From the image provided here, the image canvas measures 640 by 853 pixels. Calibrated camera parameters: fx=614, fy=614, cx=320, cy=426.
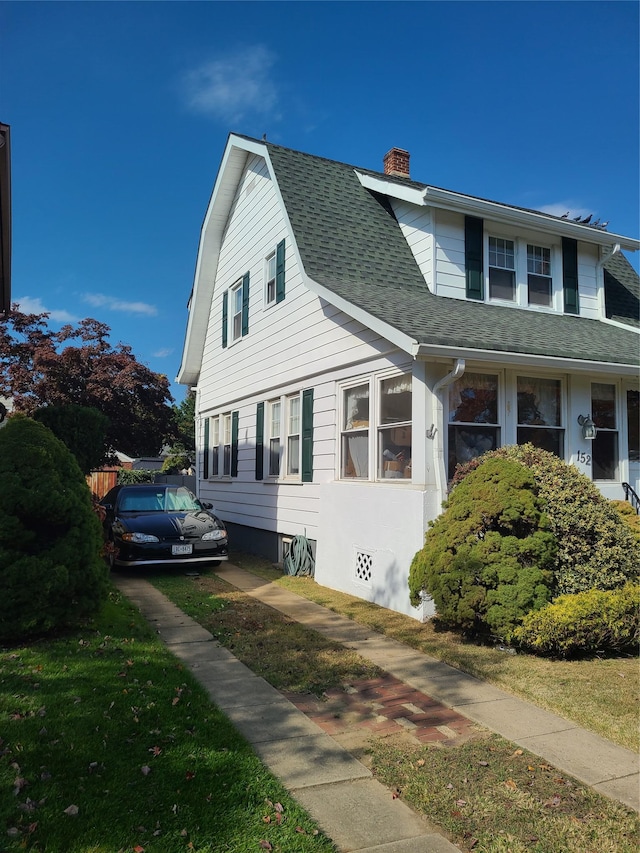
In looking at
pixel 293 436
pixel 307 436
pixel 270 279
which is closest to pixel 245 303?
pixel 270 279

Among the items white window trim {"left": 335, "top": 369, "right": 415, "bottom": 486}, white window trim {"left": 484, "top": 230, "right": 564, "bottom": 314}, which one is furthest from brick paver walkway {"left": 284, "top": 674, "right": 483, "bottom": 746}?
white window trim {"left": 484, "top": 230, "right": 564, "bottom": 314}

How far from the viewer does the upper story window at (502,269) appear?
10.6m

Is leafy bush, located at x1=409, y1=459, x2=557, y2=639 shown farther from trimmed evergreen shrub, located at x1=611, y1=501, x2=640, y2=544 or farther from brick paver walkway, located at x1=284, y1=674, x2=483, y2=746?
trimmed evergreen shrub, located at x1=611, y1=501, x2=640, y2=544

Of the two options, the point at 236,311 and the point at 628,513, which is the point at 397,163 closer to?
the point at 236,311

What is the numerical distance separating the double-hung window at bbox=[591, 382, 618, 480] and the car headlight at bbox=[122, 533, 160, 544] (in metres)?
7.20

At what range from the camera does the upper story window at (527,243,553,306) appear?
35.9 ft

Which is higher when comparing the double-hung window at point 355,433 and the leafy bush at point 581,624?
the double-hung window at point 355,433

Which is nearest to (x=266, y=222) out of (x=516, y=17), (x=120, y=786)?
(x=516, y=17)

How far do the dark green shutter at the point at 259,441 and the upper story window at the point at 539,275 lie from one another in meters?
5.96

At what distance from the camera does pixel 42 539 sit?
615 centimetres

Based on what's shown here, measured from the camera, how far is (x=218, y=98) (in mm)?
10688

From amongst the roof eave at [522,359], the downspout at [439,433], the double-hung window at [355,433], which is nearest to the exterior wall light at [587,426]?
the roof eave at [522,359]

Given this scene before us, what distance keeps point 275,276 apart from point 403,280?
358 cm

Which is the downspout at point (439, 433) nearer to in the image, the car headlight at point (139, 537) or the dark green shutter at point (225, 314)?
the car headlight at point (139, 537)
